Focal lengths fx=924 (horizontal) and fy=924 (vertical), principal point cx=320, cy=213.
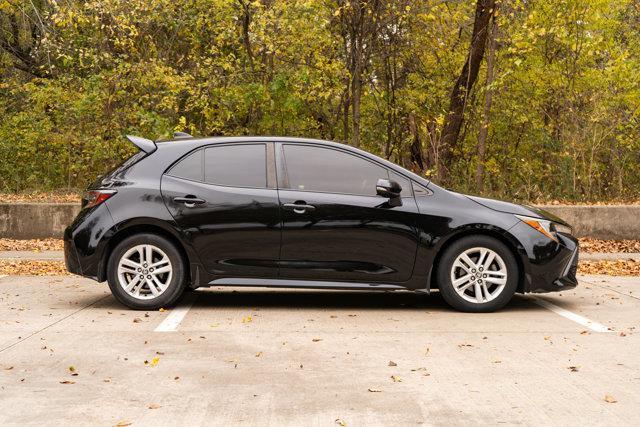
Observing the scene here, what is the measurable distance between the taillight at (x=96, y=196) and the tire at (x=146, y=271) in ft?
1.54

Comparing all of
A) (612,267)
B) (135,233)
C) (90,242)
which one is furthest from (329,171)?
(612,267)

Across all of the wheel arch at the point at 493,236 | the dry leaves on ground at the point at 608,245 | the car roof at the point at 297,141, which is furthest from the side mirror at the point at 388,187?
the dry leaves on ground at the point at 608,245

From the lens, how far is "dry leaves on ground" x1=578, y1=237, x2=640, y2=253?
49.2ft

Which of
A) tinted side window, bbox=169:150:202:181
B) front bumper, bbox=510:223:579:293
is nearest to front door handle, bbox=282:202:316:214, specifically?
tinted side window, bbox=169:150:202:181

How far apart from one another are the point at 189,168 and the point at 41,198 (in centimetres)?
978

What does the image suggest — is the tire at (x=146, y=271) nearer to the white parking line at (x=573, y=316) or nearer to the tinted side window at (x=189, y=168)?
the tinted side window at (x=189, y=168)

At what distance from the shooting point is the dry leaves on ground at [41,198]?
1722 centimetres

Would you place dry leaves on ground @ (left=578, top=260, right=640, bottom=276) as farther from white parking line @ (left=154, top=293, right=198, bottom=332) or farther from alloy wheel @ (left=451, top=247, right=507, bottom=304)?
white parking line @ (left=154, top=293, right=198, bottom=332)

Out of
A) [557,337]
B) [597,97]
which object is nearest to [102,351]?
[557,337]

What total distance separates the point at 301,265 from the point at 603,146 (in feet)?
38.5

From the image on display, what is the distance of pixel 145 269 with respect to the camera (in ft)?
28.9

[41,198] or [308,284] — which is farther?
[41,198]

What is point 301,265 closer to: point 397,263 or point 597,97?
point 397,263

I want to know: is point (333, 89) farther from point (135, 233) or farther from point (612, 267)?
point (135, 233)
